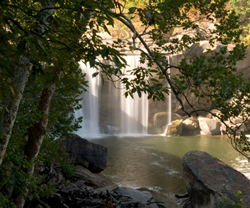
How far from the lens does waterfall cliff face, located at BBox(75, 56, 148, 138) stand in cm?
2449

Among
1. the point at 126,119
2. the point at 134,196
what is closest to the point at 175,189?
the point at 134,196

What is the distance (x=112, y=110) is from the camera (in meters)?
25.6

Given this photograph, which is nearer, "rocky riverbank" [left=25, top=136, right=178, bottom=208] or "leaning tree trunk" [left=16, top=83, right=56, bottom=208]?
"leaning tree trunk" [left=16, top=83, right=56, bottom=208]

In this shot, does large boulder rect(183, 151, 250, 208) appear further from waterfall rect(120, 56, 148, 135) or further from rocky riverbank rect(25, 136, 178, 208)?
waterfall rect(120, 56, 148, 135)

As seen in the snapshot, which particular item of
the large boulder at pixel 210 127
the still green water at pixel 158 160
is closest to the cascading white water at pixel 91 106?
the still green water at pixel 158 160

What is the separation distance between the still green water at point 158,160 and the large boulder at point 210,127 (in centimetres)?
141

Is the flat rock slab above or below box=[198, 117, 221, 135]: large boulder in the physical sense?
below

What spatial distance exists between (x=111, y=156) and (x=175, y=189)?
5.31 meters

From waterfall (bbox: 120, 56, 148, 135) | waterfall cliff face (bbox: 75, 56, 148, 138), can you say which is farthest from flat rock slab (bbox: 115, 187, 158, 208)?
waterfall (bbox: 120, 56, 148, 135)

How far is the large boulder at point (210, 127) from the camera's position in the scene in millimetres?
22953

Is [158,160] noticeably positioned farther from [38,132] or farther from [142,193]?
[38,132]

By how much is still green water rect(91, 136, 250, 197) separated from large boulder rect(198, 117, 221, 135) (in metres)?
1.41

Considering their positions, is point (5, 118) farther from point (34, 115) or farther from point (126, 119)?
point (126, 119)

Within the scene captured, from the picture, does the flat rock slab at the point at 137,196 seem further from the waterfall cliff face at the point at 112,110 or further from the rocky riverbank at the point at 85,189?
the waterfall cliff face at the point at 112,110
